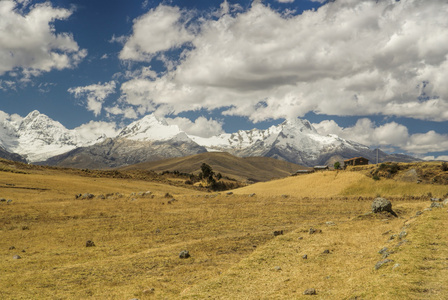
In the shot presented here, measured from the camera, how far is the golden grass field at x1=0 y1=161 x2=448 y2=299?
14148mm

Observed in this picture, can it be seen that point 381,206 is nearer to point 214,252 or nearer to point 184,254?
point 214,252

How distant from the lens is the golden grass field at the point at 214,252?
46.4 ft

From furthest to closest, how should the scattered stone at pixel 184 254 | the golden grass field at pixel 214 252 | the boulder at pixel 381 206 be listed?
the boulder at pixel 381 206
the scattered stone at pixel 184 254
the golden grass field at pixel 214 252

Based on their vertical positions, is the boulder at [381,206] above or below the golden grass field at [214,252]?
above


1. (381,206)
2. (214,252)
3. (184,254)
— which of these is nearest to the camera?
(184,254)

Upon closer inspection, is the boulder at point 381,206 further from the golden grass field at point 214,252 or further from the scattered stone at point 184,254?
the scattered stone at point 184,254

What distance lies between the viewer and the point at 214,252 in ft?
74.2

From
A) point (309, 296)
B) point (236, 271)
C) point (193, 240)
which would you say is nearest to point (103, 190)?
point (193, 240)

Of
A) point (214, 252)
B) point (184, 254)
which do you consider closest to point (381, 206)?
point (214, 252)

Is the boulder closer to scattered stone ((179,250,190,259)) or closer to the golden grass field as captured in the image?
the golden grass field

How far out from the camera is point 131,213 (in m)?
37.9

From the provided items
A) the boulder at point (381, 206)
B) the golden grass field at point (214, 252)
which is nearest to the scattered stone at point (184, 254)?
the golden grass field at point (214, 252)

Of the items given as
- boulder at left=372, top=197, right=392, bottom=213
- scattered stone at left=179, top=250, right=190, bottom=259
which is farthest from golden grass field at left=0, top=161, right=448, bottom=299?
boulder at left=372, top=197, right=392, bottom=213

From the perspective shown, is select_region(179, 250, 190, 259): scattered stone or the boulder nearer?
select_region(179, 250, 190, 259): scattered stone
